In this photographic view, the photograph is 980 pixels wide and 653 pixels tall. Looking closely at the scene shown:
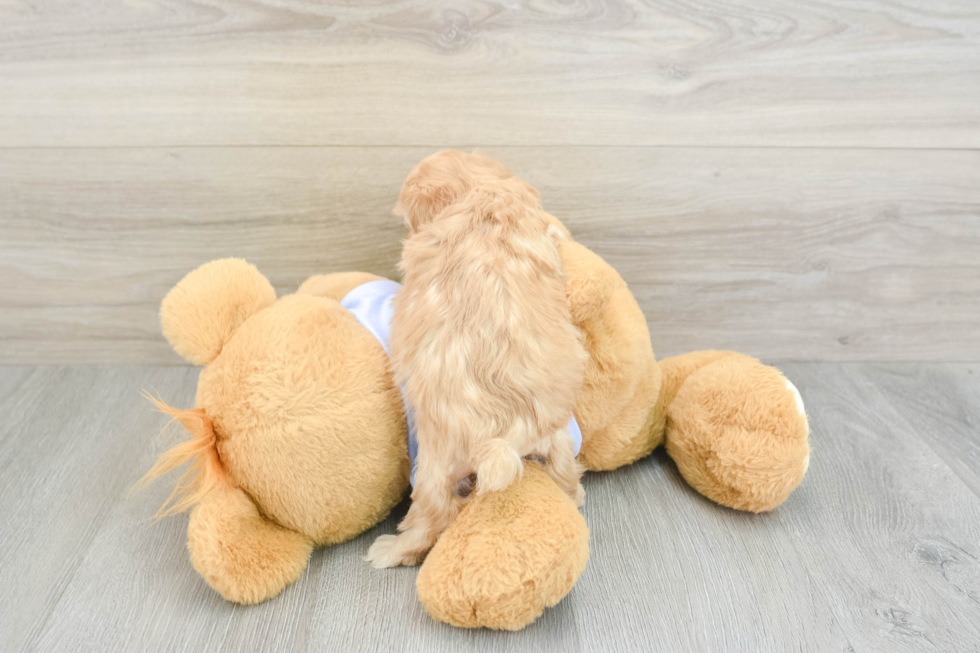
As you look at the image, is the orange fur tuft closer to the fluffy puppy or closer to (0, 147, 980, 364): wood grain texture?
the fluffy puppy

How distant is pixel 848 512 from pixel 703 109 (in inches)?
20.1

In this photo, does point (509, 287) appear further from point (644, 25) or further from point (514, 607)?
point (644, 25)

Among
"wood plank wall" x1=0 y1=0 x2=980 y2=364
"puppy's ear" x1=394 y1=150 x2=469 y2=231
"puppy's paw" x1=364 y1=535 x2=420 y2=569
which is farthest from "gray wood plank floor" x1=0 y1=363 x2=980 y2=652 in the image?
"puppy's ear" x1=394 y1=150 x2=469 y2=231

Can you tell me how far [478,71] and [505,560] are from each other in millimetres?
575

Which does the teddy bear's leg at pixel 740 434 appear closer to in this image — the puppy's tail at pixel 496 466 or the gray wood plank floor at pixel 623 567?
the gray wood plank floor at pixel 623 567

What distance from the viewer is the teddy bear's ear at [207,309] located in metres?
0.63

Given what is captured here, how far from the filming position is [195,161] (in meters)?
0.85

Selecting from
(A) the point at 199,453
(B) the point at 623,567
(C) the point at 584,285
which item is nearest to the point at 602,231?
(C) the point at 584,285

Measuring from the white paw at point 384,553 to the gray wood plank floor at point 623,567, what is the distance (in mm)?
11

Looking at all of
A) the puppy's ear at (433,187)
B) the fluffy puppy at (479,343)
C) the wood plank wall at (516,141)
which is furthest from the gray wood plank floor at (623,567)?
the puppy's ear at (433,187)

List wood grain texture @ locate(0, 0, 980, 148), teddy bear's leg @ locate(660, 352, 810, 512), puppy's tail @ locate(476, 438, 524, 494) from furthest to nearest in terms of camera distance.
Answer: wood grain texture @ locate(0, 0, 980, 148) < teddy bear's leg @ locate(660, 352, 810, 512) < puppy's tail @ locate(476, 438, 524, 494)

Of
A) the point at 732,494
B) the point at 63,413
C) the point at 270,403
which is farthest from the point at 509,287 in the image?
the point at 63,413

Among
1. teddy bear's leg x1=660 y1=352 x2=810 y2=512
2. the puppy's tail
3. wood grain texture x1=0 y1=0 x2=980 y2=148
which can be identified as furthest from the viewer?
wood grain texture x1=0 y1=0 x2=980 y2=148

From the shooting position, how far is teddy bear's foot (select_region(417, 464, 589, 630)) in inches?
21.1
